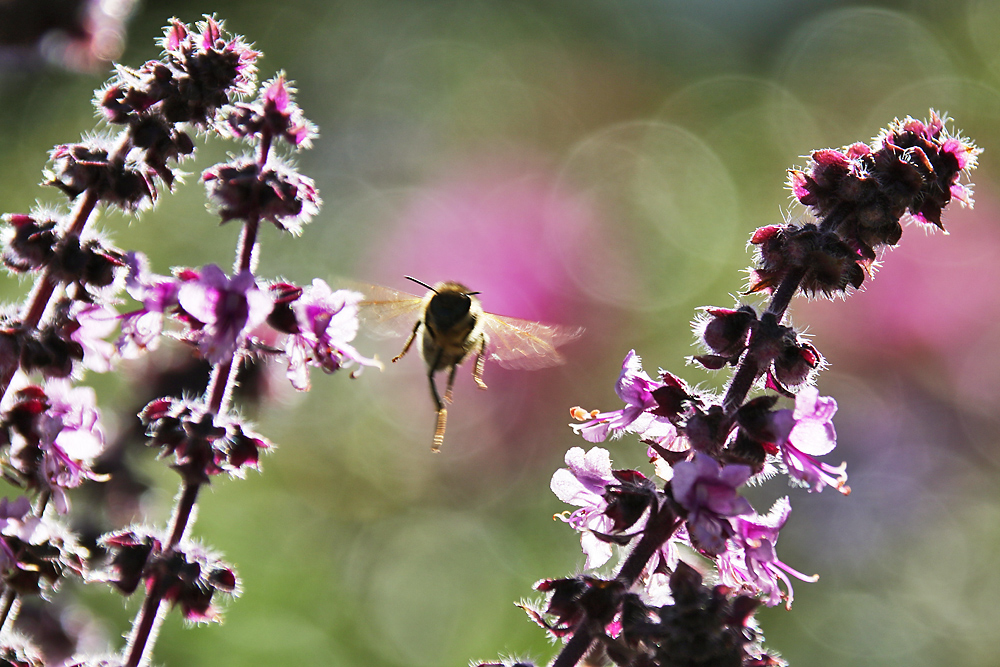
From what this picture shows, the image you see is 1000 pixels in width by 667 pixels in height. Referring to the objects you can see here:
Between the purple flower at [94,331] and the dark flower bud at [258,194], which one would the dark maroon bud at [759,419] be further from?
the purple flower at [94,331]

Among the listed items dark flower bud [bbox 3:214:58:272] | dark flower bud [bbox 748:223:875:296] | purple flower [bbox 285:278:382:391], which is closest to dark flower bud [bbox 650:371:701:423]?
dark flower bud [bbox 748:223:875:296]

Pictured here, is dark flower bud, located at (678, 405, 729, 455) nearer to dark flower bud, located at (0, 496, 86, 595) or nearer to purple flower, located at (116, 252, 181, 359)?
purple flower, located at (116, 252, 181, 359)

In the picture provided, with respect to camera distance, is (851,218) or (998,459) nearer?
(851,218)

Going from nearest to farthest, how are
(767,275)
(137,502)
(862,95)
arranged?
(767,275)
(137,502)
(862,95)

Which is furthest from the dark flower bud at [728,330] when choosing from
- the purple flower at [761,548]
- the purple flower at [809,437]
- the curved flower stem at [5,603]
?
the curved flower stem at [5,603]

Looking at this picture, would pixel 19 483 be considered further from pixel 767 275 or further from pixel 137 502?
pixel 767 275

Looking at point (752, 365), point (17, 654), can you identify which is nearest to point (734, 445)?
point (752, 365)

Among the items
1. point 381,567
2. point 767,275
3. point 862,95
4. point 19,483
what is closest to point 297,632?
point 381,567
